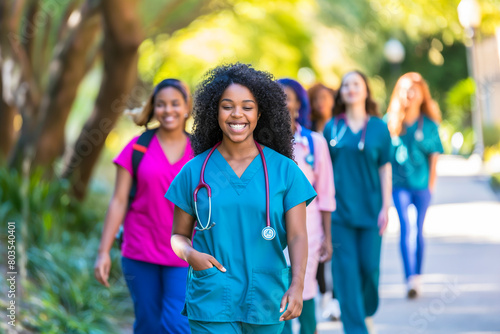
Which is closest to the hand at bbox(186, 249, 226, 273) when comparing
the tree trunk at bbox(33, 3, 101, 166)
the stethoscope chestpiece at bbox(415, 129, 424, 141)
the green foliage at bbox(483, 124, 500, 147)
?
the stethoscope chestpiece at bbox(415, 129, 424, 141)

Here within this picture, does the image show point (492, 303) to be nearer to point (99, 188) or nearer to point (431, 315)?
point (431, 315)

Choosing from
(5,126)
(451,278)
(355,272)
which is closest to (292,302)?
(355,272)

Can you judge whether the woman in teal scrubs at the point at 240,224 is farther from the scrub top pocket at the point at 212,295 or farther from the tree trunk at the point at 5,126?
the tree trunk at the point at 5,126

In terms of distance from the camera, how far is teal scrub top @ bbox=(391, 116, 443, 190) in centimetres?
821

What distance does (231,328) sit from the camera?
133 inches

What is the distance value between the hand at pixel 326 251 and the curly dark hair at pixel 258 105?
1637 millimetres

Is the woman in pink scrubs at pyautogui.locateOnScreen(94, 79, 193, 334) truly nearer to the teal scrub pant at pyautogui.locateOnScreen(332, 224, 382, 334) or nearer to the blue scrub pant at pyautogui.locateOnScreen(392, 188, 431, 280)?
the teal scrub pant at pyautogui.locateOnScreen(332, 224, 382, 334)

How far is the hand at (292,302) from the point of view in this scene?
3238 millimetres

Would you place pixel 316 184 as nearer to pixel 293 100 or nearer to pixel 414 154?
pixel 293 100

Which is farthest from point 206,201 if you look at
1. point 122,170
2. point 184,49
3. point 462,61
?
point 462,61

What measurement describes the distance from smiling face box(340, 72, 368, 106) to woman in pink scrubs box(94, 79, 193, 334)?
177cm

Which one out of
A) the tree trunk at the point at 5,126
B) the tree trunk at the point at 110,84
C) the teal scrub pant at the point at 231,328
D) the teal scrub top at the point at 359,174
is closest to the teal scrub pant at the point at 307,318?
the teal scrub top at the point at 359,174

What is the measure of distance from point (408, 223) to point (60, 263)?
3.56m

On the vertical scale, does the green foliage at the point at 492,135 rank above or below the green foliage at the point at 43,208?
above
